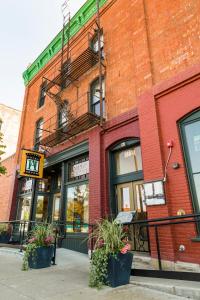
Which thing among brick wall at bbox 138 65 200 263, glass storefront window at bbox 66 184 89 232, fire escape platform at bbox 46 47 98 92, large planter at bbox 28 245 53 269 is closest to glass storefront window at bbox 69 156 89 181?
glass storefront window at bbox 66 184 89 232

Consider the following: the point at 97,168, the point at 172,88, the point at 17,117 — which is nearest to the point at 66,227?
the point at 97,168

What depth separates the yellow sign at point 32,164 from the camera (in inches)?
441

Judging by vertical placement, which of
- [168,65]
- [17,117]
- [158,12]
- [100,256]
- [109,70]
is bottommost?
[100,256]

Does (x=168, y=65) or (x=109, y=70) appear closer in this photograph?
(x=168, y=65)

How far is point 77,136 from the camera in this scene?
10.8m

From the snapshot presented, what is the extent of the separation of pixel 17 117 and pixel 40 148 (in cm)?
1682

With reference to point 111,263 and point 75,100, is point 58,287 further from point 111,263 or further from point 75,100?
point 75,100

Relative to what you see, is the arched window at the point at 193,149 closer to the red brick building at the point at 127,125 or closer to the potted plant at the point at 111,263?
the red brick building at the point at 127,125

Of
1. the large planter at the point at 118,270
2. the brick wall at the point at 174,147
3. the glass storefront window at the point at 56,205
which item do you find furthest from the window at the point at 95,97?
the large planter at the point at 118,270

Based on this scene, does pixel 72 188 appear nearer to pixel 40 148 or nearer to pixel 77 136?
pixel 77 136

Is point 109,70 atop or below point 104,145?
atop

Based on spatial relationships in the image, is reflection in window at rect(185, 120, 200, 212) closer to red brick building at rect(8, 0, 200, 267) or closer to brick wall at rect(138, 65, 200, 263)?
red brick building at rect(8, 0, 200, 267)

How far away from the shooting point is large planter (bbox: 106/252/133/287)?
460cm

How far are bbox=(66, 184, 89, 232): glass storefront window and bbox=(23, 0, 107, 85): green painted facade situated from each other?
366 inches
